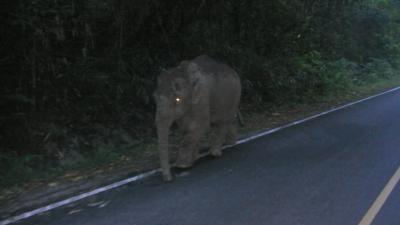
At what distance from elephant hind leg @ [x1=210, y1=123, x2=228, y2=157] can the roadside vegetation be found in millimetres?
989

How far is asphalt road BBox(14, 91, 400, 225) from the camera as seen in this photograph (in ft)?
22.4

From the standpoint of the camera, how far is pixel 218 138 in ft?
34.6

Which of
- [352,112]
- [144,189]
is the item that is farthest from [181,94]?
[352,112]

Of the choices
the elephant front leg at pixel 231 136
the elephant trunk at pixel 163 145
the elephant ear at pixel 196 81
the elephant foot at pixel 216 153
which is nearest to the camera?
the elephant trunk at pixel 163 145

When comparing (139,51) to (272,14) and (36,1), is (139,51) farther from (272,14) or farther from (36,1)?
(272,14)

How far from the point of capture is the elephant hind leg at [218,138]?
1031 cm

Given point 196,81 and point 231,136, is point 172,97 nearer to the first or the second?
point 196,81

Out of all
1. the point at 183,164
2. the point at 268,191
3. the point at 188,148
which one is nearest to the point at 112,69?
the point at 188,148

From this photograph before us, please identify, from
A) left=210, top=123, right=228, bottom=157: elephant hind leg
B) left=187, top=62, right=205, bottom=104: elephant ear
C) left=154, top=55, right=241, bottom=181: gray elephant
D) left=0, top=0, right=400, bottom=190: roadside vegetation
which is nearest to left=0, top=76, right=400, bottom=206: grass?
left=0, top=0, right=400, bottom=190: roadside vegetation

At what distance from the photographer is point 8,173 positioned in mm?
9344

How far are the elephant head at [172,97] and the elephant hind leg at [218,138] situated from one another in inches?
44.3

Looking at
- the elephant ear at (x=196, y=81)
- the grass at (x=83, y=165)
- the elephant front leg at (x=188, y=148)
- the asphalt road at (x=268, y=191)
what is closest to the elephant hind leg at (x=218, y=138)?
the asphalt road at (x=268, y=191)

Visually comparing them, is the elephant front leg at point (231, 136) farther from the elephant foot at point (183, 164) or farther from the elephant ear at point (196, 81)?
the elephant foot at point (183, 164)

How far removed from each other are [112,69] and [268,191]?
20.1 feet
